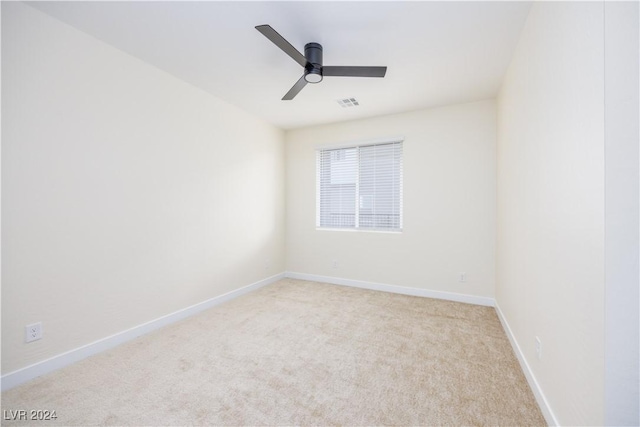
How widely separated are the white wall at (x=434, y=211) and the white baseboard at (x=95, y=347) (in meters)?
1.99

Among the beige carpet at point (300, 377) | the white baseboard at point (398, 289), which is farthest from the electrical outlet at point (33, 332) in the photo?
the white baseboard at point (398, 289)

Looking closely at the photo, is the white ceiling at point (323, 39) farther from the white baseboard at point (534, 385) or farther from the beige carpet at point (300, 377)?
the beige carpet at point (300, 377)

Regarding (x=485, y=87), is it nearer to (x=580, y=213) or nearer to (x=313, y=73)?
(x=313, y=73)

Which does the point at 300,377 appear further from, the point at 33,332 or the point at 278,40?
the point at 278,40

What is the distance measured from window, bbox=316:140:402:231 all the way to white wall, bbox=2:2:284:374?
1642 mm

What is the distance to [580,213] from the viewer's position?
3.88 feet

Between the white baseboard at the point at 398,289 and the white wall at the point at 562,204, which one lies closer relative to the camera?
the white wall at the point at 562,204

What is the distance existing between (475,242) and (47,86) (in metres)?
4.42

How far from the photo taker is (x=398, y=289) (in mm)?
3895

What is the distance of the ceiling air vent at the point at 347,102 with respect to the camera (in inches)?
135

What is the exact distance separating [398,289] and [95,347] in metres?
3.40

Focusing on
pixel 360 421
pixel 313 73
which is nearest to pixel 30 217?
pixel 313 73

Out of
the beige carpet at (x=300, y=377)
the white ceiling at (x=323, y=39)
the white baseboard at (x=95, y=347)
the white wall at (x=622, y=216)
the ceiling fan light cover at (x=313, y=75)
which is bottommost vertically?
the beige carpet at (x=300, y=377)

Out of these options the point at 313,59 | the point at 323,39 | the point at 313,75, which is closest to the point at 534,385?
the point at 313,75
